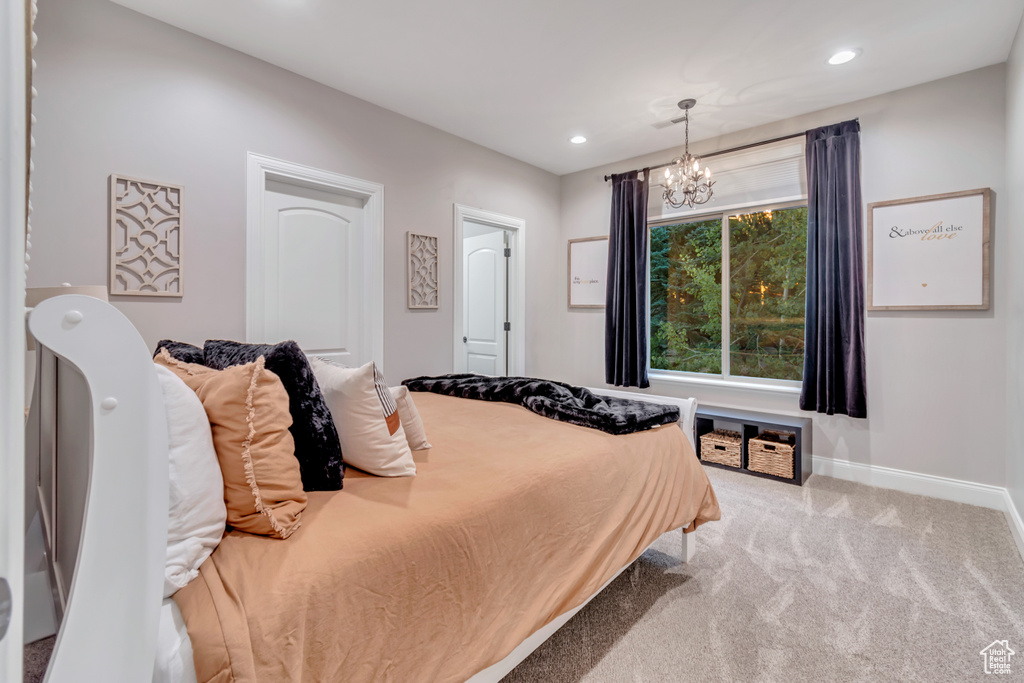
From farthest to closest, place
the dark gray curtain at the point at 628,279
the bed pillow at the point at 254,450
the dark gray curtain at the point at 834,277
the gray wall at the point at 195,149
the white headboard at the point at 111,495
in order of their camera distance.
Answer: the dark gray curtain at the point at 628,279 < the dark gray curtain at the point at 834,277 < the gray wall at the point at 195,149 < the bed pillow at the point at 254,450 < the white headboard at the point at 111,495

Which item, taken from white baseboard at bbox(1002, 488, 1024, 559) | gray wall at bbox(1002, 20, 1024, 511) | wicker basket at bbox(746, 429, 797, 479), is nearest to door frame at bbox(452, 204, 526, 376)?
wicker basket at bbox(746, 429, 797, 479)

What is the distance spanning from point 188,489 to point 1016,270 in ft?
11.8

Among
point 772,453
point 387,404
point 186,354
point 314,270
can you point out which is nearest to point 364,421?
point 387,404

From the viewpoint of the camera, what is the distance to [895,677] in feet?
5.00

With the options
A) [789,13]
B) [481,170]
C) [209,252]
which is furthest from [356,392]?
[481,170]

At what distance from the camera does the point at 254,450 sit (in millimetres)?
1062

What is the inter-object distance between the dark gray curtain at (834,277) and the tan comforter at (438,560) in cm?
209

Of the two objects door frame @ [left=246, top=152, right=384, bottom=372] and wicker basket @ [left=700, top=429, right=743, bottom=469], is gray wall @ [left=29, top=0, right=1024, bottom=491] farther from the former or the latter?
wicker basket @ [left=700, top=429, right=743, bottom=469]

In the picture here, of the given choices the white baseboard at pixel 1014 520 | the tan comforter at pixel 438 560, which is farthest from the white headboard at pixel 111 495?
the white baseboard at pixel 1014 520

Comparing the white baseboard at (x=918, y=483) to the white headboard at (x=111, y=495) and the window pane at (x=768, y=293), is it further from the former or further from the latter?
the white headboard at (x=111, y=495)

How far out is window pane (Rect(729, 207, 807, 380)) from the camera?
3715mm

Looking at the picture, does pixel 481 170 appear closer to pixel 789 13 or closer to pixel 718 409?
pixel 789 13

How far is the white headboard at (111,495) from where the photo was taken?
614mm

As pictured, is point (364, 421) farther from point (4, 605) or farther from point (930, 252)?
point (930, 252)
